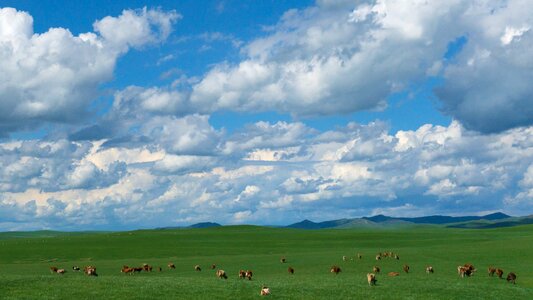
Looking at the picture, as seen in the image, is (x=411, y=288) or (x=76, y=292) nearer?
(x=76, y=292)

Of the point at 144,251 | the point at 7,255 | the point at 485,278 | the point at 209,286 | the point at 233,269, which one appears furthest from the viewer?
the point at 144,251

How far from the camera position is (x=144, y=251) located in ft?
353

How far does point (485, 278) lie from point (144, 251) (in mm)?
71774

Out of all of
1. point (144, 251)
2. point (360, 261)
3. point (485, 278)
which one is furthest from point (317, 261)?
point (144, 251)

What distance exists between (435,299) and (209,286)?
51.5 ft

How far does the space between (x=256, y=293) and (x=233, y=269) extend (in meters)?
23.9

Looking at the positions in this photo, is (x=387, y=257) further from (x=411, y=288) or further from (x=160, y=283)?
(x=160, y=283)

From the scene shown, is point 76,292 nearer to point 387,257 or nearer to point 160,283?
point 160,283

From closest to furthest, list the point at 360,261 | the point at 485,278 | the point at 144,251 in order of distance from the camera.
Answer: the point at 485,278
the point at 360,261
the point at 144,251

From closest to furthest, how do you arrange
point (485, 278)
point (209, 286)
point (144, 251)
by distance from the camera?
point (209, 286), point (485, 278), point (144, 251)

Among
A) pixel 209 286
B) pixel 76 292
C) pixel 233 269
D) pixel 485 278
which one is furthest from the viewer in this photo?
pixel 233 269

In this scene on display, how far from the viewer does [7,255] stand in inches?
3802

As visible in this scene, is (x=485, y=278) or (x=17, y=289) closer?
(x=17, y=289)

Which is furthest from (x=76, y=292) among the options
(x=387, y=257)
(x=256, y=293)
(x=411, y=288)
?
(x=387, y=257)
